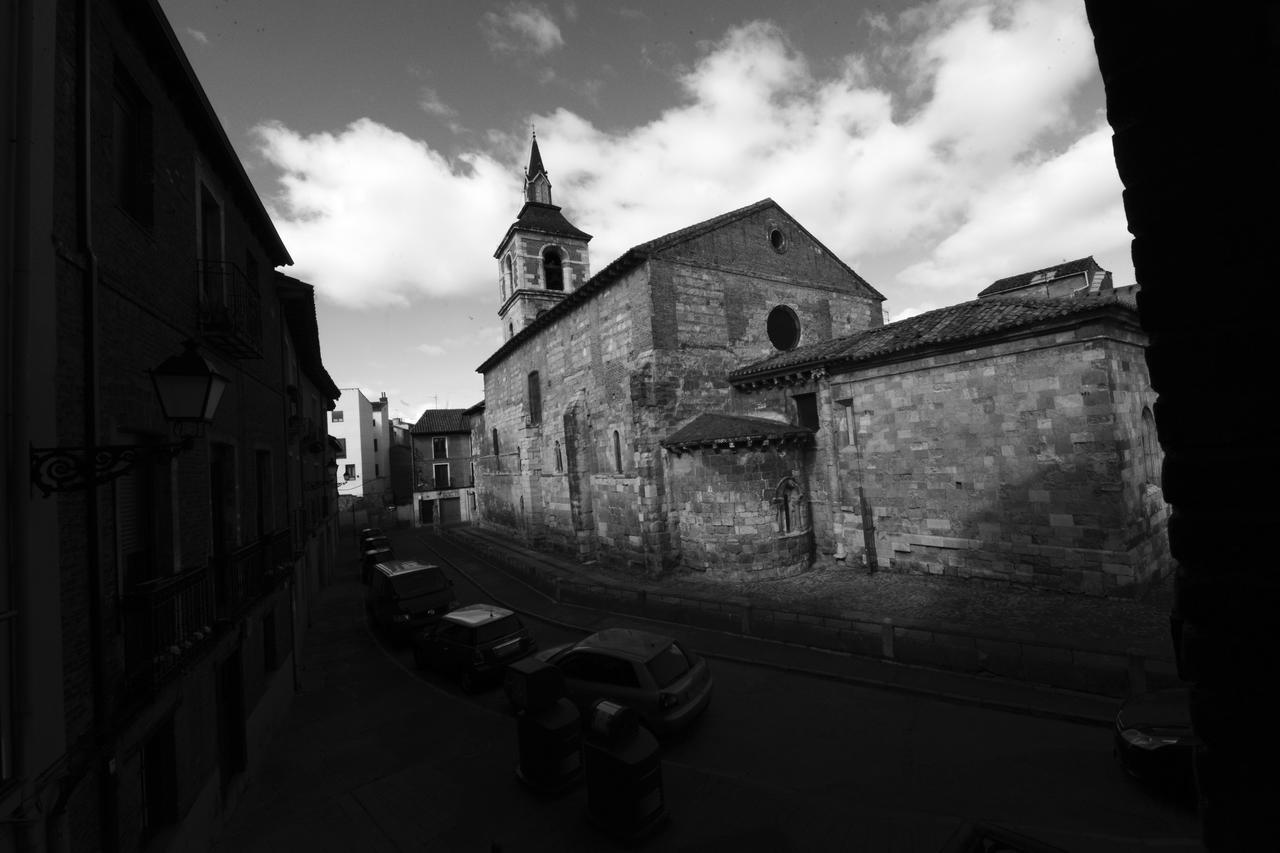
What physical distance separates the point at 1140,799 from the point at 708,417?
13.5 metres

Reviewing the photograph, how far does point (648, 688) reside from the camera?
7.45 metres

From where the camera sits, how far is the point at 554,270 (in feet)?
104

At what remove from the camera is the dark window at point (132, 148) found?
5.05 metres

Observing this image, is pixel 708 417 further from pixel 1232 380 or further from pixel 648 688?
pixel 1232 380

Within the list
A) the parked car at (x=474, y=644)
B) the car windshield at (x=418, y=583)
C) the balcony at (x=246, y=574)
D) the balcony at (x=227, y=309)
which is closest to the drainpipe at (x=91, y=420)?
the balcony at (x=227, y=309)

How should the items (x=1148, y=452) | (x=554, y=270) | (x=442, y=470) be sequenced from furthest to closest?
(x=442, y=470) → (x=554, y=270) → (x=1148, y=452)

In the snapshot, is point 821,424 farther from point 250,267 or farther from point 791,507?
point 250,267

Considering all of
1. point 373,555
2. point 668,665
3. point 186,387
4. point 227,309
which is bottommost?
point 668,665

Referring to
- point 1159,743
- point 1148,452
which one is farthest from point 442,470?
point 1159,743

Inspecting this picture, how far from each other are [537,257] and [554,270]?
1302 millimetres

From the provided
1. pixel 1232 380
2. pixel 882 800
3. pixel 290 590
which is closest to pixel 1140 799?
pixel 882 800

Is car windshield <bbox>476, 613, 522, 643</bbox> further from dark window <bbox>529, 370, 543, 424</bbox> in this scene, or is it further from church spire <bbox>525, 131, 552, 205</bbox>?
church spire <bbox>525, 131, 552, 205</bbox>

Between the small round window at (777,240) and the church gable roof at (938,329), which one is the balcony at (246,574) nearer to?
the church gable roof at (938,329)

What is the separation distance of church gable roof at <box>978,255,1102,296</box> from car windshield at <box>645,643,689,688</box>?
33.3 meters
